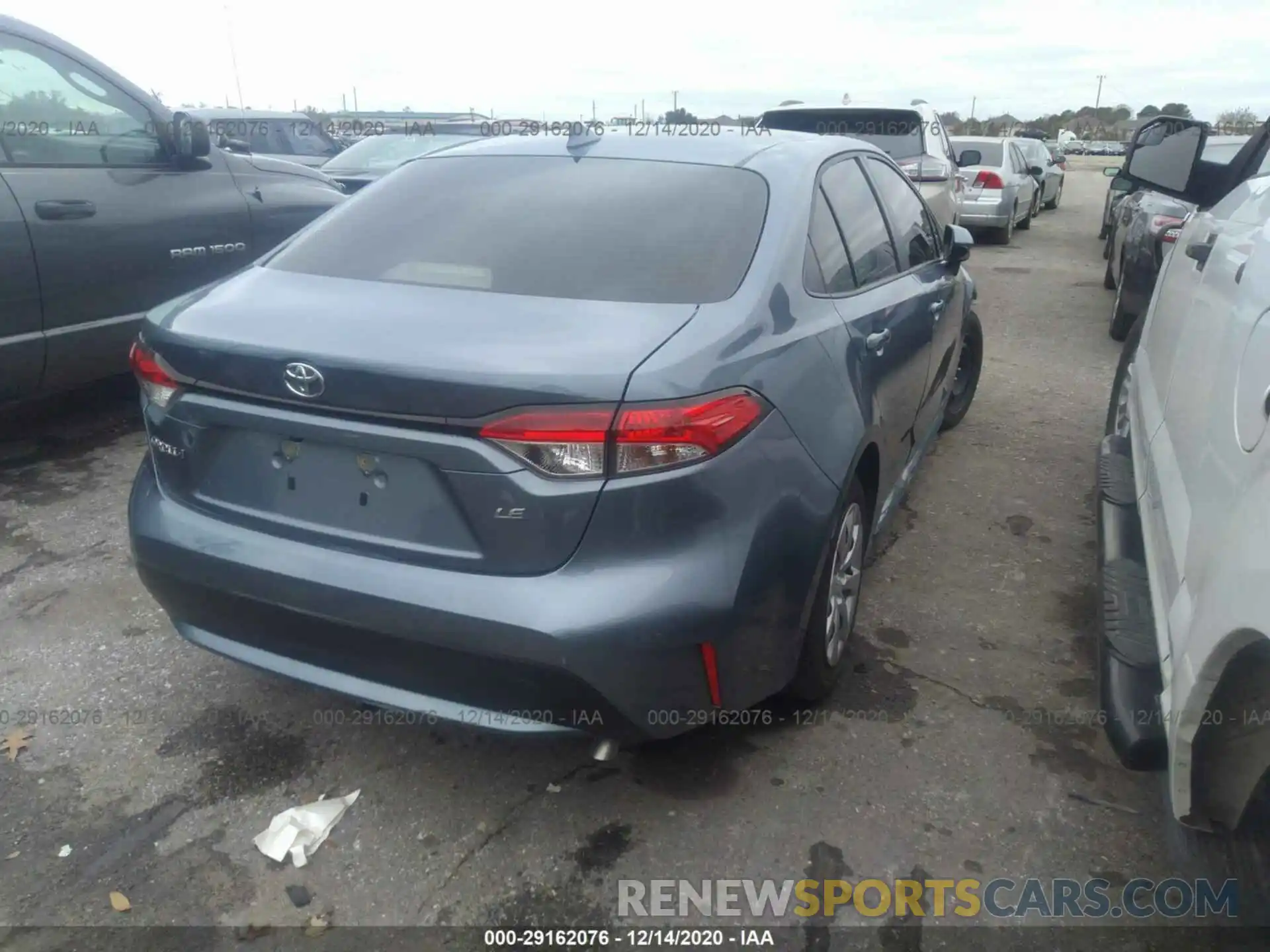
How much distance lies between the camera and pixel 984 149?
47.1 feet

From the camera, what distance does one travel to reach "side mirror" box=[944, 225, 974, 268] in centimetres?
415

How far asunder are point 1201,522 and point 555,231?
5.60 feet

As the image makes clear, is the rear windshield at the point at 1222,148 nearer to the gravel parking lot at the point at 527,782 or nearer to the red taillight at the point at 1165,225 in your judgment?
the red taillight at the point at 1165,225

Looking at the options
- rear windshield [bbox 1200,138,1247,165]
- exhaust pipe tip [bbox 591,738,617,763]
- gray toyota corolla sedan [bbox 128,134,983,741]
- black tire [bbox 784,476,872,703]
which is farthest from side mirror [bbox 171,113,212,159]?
rear windshield [bbox 1200,138,1247,165]

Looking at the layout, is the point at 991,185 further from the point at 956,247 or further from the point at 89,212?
the point at 89,212

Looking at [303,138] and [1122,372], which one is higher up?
[303,138]

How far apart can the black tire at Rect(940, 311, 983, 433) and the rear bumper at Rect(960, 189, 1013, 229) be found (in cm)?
883

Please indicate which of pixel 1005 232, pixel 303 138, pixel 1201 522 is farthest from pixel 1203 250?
pixel 1005 232

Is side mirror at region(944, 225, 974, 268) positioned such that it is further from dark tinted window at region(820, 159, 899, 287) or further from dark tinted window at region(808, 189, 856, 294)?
dark tinted window at region(808, 189, 856, 294)

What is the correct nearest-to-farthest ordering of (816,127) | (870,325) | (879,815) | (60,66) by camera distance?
(879,815), (870,325), (60,66), (816,127)

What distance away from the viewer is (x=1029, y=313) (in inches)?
356

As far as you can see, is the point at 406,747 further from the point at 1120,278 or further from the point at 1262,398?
the point at 1120,278

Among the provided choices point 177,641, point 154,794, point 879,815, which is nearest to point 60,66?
point 177,641

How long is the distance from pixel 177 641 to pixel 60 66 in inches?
114
